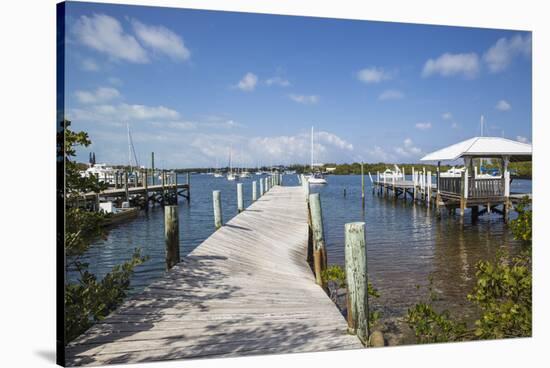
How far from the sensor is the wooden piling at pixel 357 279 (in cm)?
396

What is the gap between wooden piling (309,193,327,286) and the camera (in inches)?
252

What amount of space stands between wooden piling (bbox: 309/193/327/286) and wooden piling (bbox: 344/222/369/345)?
2.25m

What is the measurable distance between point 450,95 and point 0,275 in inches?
218

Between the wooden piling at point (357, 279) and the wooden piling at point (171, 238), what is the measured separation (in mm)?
2276

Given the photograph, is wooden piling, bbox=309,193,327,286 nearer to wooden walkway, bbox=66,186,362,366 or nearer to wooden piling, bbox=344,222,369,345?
wooden walkway, bbox=66,186,362,366

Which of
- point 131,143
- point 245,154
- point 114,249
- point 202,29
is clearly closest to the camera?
point 202,29

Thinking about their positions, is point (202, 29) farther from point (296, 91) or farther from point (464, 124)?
point (464, 124)

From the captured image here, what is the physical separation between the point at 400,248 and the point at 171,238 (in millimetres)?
6318

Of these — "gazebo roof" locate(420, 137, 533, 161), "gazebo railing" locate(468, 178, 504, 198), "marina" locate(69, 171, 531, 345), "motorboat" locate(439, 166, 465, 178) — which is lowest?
"marina" locate(69, 171, 531, 345)

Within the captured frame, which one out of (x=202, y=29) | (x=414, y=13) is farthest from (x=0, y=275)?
(x=414, y=13)

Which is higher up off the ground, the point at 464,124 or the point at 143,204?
the point at 464,124

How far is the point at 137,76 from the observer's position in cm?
555

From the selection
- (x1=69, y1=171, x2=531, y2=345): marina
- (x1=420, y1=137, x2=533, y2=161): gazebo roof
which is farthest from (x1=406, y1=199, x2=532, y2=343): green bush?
(x1=420, y1=137, x2=533, y2=161): gazebo roof

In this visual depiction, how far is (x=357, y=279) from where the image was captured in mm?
4051
